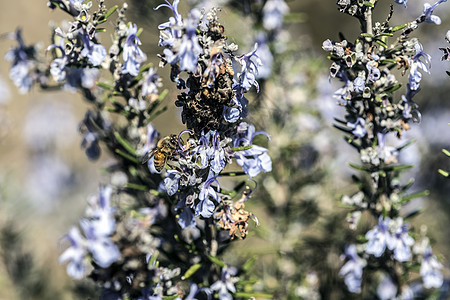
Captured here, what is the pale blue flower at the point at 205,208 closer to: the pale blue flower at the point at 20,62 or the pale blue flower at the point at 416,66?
the pale blue flower at the point at 416,66

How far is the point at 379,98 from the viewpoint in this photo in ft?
3.45

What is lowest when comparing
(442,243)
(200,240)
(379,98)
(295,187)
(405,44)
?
(442,243)

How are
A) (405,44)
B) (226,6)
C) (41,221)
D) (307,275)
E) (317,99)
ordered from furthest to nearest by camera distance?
(41,221)
(317,99)
(226,6)
(307,275)
(405,44)

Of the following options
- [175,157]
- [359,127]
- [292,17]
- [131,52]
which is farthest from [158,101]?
[292,17]

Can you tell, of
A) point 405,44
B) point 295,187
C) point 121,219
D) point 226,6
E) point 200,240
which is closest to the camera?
point 121,219

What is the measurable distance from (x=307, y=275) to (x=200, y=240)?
570mm

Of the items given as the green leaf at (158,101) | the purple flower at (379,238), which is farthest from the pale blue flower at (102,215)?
the purple flower at (379,238)

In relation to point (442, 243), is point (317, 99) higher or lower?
higher

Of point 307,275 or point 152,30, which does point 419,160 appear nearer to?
point 307,275

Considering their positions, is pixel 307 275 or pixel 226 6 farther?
pixel 226 6

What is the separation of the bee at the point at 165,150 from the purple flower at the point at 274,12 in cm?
91

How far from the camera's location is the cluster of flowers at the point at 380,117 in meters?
1.01

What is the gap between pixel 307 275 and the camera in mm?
1599

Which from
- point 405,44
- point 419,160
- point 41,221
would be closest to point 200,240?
point 405,44
